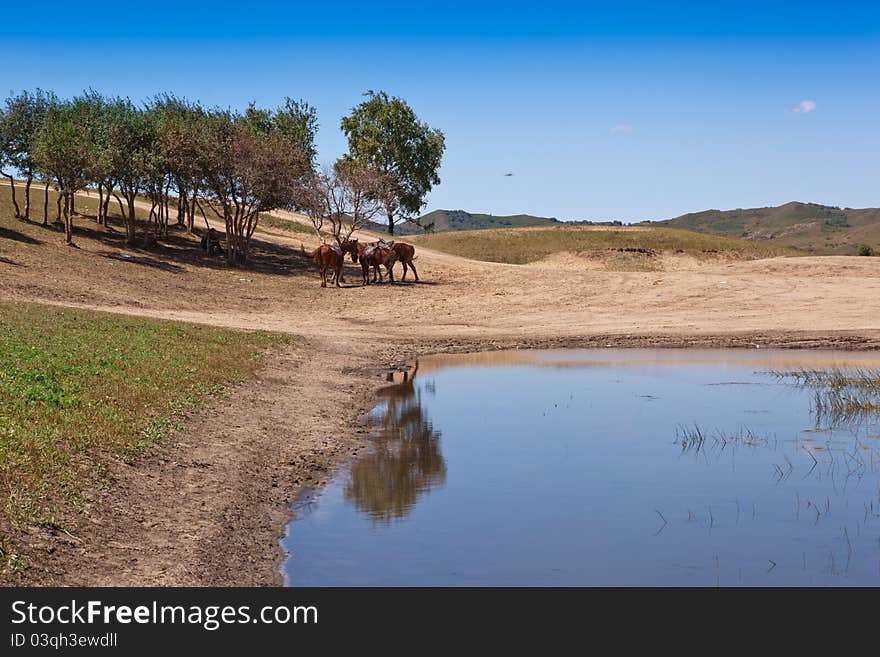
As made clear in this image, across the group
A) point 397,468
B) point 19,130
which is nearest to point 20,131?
point 19,130

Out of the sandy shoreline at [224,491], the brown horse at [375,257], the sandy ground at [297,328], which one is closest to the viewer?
the sandy shoreline at [224,491]

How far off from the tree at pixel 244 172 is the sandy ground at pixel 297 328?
2.98 m

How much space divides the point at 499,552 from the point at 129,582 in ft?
12.8

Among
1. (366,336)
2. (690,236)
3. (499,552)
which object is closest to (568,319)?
(366,336)

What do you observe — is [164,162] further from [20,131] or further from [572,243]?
[572,243]

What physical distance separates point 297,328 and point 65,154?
14964 millimetres

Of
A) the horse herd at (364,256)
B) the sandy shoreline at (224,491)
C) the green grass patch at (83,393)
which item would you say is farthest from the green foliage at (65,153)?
the sandy shoreline at (224,491)

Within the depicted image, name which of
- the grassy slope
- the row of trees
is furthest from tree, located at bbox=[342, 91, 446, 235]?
the row of trees

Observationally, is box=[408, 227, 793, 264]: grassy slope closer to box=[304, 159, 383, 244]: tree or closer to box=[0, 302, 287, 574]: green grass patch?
box=[304, 159, 383, 244]: tree

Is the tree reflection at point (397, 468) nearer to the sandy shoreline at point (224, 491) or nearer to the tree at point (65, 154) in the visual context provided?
the sandy shoreline at point (224, 491)

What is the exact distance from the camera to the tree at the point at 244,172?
48438 millimetres

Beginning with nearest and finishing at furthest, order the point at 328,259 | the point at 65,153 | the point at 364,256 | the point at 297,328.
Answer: the point at 297,328 → the point at 65,153 → the point at 328,259 → the point at 364,256

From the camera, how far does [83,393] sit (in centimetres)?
1538
